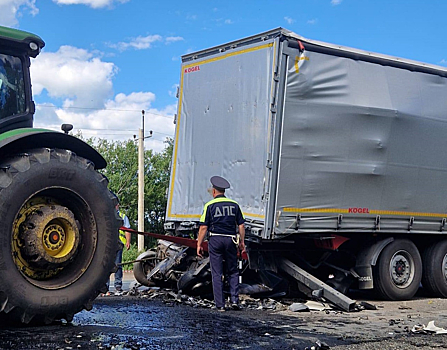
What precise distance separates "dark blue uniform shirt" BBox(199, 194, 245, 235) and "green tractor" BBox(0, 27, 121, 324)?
2.63 m

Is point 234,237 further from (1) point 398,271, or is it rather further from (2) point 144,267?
(1) point 398,271

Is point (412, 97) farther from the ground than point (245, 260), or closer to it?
farther from the ground

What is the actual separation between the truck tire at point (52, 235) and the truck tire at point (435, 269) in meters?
6.60

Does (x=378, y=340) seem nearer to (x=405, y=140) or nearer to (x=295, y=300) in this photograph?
(x=295, y=300)

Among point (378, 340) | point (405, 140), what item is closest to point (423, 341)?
point (378, 340)

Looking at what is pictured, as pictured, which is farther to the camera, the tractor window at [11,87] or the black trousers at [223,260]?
the black trousers at [223,260]

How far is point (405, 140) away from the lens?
1004 centimetres

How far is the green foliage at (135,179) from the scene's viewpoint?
43.0 m

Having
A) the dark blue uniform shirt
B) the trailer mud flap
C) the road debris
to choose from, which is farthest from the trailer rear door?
the road debris

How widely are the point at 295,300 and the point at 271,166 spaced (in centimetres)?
215

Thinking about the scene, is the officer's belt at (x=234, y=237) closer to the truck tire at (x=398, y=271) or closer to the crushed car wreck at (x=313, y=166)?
the crushed car wreck at (x=313, y=166)

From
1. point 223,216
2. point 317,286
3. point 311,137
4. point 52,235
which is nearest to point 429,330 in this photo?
point 317,286

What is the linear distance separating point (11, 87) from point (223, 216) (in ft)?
11.4

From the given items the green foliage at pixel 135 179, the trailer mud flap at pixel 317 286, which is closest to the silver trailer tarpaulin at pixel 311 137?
the trailer mud flap at pixel 317 286
